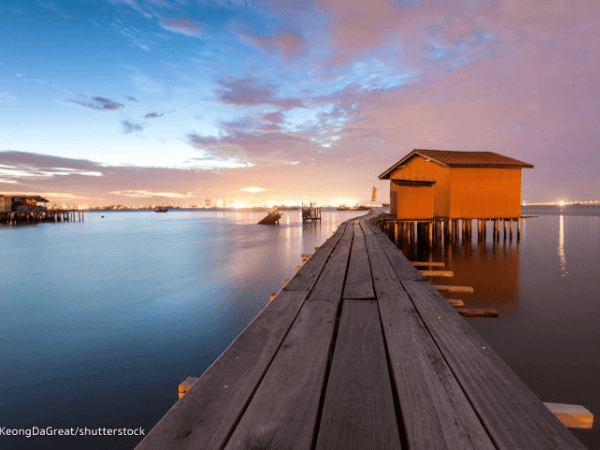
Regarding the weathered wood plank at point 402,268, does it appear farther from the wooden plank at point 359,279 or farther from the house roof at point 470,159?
the house roof at point 470,159

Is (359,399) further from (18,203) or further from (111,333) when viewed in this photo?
(18,203)

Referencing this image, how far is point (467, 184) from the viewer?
22.8m

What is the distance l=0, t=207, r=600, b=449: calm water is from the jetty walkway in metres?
4.38

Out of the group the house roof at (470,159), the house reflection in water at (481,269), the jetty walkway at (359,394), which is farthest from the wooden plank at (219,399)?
the house roof at (470,159)

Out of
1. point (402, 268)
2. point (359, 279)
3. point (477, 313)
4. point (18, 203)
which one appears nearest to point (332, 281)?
point (359, 279)

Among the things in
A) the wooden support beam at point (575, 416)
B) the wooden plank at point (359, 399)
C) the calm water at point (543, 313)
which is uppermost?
the wooden plank at point (359, 399)

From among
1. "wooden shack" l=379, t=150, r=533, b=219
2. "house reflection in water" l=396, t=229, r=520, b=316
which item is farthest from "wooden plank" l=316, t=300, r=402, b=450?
"wooden shack" l=379, t=150, r=533, b=219

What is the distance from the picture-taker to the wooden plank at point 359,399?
4.73 feet

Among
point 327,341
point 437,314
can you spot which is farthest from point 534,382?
point 327,341

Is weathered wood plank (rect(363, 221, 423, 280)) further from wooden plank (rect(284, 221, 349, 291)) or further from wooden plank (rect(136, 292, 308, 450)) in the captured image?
wooden plank (rect(136, 292, 308, 450))

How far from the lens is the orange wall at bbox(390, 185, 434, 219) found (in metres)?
21.7

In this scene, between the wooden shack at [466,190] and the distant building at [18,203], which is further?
the distant building at [18,203]

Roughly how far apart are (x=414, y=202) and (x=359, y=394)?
21.4m

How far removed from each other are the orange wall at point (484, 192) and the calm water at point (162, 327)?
3.03 metres
